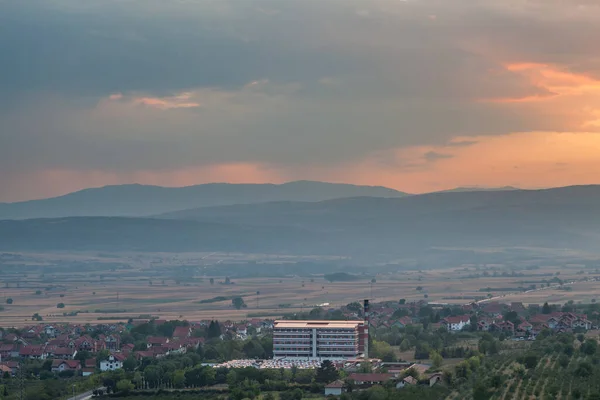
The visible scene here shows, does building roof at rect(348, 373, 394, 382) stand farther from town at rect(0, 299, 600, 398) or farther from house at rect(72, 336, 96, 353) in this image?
house at rect(72, 336, 96, 353)

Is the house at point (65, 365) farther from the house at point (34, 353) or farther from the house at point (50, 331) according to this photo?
the house at point (50, 331)

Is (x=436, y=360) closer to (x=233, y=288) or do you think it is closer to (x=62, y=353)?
(x=62, y=353)

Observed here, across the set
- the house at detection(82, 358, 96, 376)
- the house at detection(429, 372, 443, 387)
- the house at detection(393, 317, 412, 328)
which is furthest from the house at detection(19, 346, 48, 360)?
the house at detection(429, 372, 443, 387)

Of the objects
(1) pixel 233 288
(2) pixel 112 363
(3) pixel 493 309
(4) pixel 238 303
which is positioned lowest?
(2) pixel 112 363

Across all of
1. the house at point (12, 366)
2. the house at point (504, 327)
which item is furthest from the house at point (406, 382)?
the house at point (504, 327)

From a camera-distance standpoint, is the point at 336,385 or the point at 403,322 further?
the point at 403,322

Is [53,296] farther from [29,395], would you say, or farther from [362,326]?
[29,395]

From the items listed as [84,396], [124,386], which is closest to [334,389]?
[124,386]

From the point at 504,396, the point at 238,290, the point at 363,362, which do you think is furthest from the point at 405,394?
the point at 238,290
